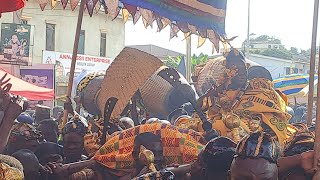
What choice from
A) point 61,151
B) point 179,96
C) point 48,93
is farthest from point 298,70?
point 61,151

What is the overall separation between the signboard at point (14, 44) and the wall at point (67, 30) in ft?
27.8

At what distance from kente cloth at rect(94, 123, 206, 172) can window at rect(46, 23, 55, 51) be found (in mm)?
21849

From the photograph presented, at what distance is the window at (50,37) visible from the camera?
24.4 metres

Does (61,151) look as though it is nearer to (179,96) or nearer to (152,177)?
(152,177)

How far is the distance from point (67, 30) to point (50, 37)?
2.61 ft

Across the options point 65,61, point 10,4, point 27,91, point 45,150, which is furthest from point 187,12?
point 65,61

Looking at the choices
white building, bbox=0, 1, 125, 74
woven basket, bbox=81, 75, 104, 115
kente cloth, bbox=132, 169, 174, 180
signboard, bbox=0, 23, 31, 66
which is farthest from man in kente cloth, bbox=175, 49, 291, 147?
white building, bbox=0, 1, 125, 74

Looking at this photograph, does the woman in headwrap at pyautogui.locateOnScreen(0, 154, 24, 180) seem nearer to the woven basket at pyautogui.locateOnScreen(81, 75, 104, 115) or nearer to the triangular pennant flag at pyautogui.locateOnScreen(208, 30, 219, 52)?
the triangular pennant flag at pyautogui.locateOnScreen(208, 30, 219, 52)

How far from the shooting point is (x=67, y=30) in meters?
24.7

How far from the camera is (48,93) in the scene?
10.8 meters

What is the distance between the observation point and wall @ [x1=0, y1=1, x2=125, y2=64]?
23578 millimetres

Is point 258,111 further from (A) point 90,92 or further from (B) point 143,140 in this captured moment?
(A) point 90,92

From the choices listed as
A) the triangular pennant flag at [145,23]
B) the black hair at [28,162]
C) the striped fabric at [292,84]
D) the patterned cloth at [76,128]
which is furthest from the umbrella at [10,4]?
the striped fabric at [292,84]

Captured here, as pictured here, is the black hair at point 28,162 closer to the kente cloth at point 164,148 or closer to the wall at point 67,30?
the kente cloth at point 164,148
